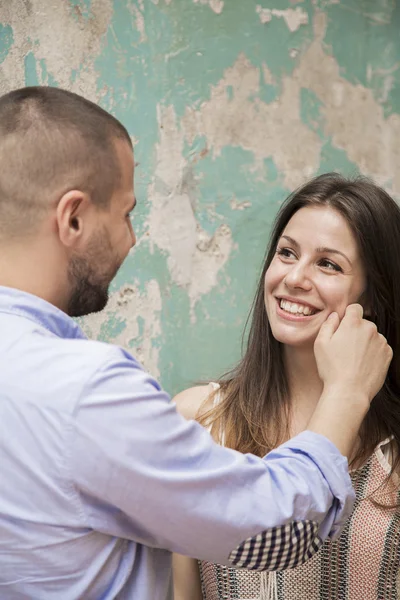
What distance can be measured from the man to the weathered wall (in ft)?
5.31

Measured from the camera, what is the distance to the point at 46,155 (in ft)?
4.97

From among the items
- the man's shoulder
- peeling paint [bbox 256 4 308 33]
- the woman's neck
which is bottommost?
the man's shoulder

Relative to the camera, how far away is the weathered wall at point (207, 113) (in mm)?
3150

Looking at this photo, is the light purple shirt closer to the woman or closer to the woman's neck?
the woman

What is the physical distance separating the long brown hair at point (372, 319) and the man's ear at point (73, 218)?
1.15 metres

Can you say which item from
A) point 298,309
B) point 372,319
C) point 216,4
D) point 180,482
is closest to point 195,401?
point 298,309

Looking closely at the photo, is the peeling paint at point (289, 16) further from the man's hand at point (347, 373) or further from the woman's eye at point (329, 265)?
the man's hand at point (347, 373)

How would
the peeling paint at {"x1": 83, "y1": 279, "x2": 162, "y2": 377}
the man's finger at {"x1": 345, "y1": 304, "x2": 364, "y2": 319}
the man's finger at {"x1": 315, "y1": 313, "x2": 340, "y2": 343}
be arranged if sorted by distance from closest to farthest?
the man's finger at {"x1": 315, "y1": 313, "x2": 340, "y2": 343} < the man's finger at {"x1": 345, "y1": 304, "x2": 364, "y2": 319} < the peeling paint at {"x1": 83, "y1": 279, "x2": 162, "y2": 377}

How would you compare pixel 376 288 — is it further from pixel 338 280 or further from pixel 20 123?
pixel 20 123

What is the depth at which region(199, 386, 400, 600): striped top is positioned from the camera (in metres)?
2.29

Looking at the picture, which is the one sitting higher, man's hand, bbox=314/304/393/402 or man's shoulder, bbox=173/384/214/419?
man's hand, bbox=314/304/393/402

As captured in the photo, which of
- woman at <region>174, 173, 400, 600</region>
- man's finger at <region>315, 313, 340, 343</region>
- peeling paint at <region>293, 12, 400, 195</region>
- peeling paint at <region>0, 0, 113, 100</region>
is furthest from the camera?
peeling paint at <region>293, 12, 400, 195</region>

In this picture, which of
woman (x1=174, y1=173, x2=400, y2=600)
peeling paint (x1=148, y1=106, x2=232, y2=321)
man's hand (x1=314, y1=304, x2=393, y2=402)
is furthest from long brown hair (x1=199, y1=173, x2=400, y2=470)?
peeling paint (x1=148, y1=106, x2=232, y2=321)

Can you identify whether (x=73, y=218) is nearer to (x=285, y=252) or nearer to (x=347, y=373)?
(x=347, y=373)
